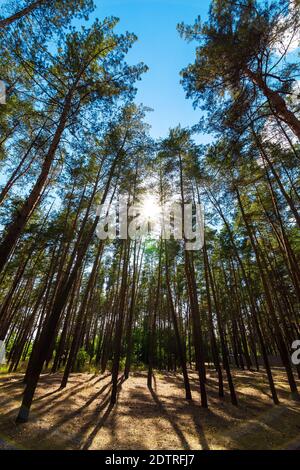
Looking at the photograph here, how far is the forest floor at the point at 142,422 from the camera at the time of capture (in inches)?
185

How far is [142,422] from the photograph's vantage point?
6.14 meters

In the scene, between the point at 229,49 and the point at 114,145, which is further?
the point at 114,145

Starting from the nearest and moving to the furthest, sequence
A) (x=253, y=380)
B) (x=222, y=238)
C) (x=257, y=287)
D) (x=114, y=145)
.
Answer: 1. (x=114, y=145)
2. (x=253, y=380)
3. (x=222, y=238)
4. (x=257, y=287)

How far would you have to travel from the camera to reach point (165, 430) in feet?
18.4

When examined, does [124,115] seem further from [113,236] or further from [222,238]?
[222,238]

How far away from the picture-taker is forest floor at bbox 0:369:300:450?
4.71 metres

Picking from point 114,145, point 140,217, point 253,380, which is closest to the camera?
point 114,145

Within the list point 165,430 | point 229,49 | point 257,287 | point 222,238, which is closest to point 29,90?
point 229,49

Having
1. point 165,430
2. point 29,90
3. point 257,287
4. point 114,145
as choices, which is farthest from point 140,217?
point 257,287

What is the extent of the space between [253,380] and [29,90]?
1801 cm

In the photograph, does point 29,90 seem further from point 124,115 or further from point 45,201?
point 45,201

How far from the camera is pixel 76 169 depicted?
338 inches
